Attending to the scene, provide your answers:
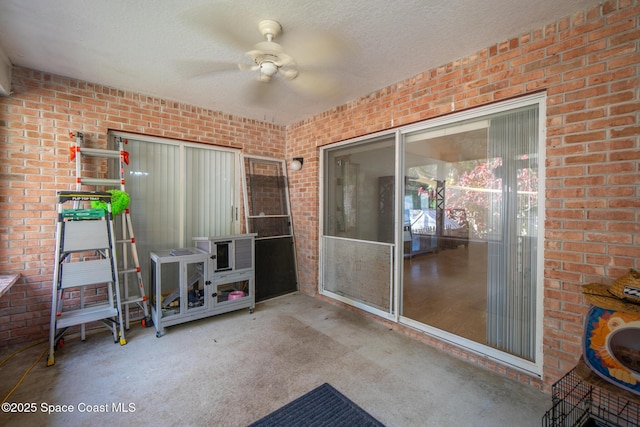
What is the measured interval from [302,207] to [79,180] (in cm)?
281

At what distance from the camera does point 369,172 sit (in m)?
3.55

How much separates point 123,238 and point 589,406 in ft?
15.2

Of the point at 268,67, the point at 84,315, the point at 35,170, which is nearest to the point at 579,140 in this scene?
the point at 268,67

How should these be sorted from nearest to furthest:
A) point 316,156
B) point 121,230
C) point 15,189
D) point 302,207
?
point 15,189 → point 121,230 → point 316,156 → point 302,207

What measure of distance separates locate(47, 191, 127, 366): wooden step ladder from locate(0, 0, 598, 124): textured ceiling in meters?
1.36

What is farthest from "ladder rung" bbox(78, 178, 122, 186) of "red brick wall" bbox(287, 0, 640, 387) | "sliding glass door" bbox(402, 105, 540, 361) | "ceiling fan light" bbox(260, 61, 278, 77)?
"red brick wall" bbox(287, 0, 640, 387)

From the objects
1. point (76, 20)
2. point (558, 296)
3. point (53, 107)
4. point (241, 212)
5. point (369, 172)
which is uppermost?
point (76, 20)

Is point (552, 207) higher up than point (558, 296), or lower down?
higher up

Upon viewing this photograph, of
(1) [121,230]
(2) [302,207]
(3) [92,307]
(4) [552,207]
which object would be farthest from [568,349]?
(1) [121,230]

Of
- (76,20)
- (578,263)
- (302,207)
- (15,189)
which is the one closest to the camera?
(578,263)

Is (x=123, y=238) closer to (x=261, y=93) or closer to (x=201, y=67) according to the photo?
(x=201, y=67)

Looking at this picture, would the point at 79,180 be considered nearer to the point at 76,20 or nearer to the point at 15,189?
the point at 15,189

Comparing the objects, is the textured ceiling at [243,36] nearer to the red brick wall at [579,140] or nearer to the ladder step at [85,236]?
the red brick wall at [579,140]

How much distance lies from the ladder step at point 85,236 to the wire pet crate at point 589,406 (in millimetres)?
3909
